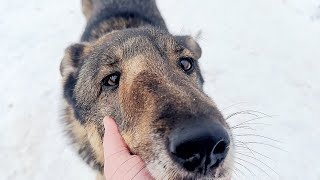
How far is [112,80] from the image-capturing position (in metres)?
3.94

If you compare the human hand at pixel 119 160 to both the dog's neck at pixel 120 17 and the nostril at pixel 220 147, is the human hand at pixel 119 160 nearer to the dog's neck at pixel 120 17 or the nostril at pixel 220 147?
the nostril at pixel 220 147

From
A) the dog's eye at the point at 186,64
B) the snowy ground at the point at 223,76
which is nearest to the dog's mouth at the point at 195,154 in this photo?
the dog's eye at the point at 186,64

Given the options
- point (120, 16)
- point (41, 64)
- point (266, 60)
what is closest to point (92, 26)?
point (120, 16)

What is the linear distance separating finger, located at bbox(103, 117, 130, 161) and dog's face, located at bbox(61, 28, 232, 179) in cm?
6

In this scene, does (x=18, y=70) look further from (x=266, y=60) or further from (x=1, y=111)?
(x=266, y=60)

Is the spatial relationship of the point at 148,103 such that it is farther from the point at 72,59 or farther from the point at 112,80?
the point at 72,59

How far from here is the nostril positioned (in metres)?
2.64

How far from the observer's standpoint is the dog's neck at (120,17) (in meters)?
6.04

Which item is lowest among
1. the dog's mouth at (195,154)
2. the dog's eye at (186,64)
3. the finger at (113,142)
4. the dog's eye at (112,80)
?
the finger at (113,142)

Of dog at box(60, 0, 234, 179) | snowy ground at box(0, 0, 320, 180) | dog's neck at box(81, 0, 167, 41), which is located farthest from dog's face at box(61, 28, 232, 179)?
snowy ground at box(0, 0, 320, 180)

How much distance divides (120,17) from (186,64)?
2.43 meters

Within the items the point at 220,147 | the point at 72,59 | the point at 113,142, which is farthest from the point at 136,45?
the point at 220,147

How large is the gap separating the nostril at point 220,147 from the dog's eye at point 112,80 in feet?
4.94

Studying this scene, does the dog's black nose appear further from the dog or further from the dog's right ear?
the dog's right ear
